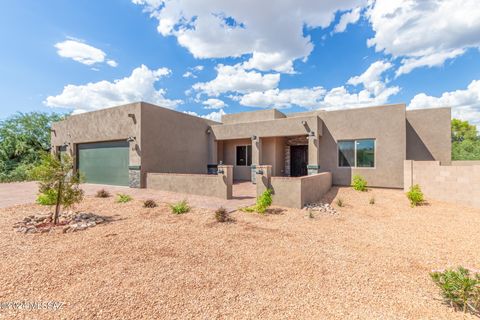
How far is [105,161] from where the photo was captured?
13891 mm

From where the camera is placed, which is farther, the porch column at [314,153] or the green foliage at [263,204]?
the porch column at [314,153]

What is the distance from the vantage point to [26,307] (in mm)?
2756

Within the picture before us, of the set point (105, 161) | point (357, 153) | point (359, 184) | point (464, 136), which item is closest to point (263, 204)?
point (359, 184)

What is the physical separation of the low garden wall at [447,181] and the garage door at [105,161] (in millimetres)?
15442

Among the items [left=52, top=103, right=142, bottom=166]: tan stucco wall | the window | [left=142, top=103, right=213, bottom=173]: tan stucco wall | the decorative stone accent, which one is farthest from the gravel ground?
the window

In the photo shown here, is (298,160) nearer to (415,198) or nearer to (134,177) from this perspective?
(415,198)

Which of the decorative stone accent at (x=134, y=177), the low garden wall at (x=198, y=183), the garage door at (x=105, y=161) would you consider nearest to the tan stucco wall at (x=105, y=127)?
the decorative stone accent at (x=134, y=177)

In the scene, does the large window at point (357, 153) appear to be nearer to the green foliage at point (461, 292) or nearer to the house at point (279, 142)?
the house at point (279, 142)

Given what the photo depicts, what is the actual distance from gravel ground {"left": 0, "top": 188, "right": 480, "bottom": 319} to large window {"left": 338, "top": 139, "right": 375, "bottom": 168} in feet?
17.8

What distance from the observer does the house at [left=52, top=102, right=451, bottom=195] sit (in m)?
11.5

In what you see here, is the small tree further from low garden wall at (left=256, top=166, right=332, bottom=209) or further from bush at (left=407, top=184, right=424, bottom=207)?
bush at (left=407, top=184, right=424, bottom=207)

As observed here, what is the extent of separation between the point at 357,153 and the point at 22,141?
29.0 meters

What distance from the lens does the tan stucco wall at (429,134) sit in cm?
1162

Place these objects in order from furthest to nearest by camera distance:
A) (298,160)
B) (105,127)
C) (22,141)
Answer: (22,141)
(298,160)
(105,127)
